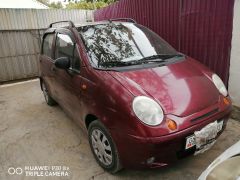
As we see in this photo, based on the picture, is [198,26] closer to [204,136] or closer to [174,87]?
[174,87]

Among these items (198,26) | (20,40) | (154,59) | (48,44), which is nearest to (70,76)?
(154,59)

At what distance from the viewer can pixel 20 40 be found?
8.36 meters

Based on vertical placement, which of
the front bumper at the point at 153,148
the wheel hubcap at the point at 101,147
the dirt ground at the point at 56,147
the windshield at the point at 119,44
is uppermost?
the windshield at the point at 119,44

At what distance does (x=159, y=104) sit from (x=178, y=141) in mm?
391

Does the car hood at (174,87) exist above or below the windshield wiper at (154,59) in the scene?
below

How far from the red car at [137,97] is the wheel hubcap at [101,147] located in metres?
0.01

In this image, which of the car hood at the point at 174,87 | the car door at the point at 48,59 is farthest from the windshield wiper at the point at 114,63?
the car door at the point at 48,59

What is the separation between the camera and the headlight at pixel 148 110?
2.19 metres

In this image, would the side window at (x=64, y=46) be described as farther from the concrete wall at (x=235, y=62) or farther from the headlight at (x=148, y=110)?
the concrete wall at (x=235, y=62)

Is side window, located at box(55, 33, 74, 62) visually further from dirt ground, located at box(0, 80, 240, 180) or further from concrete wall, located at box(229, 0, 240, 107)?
concrete wall, located at box(229, 0, 240, 107)

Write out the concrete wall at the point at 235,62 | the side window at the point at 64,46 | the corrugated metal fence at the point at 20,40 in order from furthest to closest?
the corrugated metal fence at the point at 20,40 → the concrete wall at the point at 235,62 → the side window at the point at 64,46

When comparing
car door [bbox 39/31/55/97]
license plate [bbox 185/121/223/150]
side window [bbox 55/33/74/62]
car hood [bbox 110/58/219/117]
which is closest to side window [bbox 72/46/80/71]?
side window [bbox 55/33/74/62]

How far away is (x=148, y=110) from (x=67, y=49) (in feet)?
6.11

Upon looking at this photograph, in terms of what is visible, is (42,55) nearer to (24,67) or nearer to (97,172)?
(97,172)
